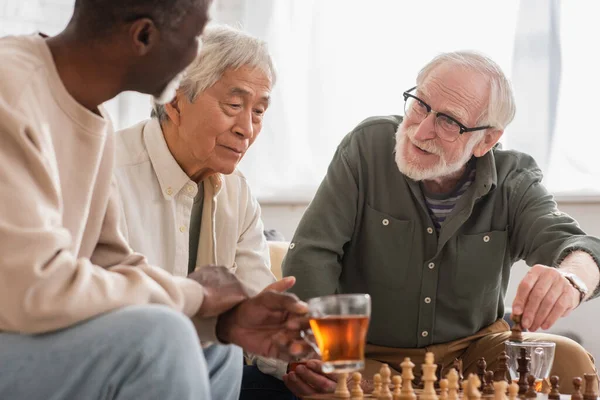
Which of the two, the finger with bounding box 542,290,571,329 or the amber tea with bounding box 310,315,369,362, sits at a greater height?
the amber tea with bounding box 310,315,369,362

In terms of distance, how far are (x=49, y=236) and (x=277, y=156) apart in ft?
10.7

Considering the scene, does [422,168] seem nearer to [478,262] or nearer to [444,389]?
[478,262]

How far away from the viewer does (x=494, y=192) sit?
114 inches

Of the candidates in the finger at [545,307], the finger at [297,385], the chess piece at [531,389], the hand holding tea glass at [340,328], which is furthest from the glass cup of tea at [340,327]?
the finger at [545,307]

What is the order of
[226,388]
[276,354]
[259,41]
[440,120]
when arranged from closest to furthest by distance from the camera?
[276,354], [226,388], [259,41], [440,120]

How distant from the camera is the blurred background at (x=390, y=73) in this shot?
13.5 ft

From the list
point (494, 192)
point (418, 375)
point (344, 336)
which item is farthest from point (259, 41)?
point (344, 336)

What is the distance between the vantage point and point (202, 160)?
2.54 metres

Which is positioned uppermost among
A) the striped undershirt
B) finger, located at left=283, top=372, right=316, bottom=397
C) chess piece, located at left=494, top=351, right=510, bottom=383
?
the striped undershirt

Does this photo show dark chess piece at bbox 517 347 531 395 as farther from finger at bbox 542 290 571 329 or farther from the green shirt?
the green shirt

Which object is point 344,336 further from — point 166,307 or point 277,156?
point 277,156

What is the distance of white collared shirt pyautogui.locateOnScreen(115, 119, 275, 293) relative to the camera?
7.98ft

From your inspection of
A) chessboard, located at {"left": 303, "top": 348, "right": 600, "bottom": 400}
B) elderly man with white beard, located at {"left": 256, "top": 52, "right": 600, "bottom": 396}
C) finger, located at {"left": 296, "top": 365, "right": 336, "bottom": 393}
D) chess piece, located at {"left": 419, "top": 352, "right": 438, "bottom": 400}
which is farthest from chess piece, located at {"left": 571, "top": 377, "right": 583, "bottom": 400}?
elderly man with white beard, located at {"left": 256, "top": 52, "right": 600, "bottom": 396}

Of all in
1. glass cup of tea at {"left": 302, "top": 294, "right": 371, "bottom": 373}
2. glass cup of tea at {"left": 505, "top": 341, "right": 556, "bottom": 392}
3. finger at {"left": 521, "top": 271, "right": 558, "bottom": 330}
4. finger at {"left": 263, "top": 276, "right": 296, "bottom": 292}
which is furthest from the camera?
finger at {"left": 521, "top": 271, "right": 558, "bottom": 330}
